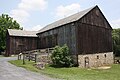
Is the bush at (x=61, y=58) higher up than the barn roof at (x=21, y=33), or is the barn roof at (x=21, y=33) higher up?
the barn roof at (x=21, y=33)

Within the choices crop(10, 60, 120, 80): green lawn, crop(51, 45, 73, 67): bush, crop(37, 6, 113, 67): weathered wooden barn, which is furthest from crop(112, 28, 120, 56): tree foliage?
crop(10, 60, 120, 80): green lawn

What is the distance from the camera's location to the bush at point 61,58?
27.5m

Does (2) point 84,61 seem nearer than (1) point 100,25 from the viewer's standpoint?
Yes

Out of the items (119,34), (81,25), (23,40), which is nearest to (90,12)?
(81,25)

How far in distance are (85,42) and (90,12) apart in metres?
5.34

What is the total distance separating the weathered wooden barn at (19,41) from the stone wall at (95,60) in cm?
1772

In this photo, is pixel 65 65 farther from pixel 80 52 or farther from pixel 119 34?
pixel 119 34

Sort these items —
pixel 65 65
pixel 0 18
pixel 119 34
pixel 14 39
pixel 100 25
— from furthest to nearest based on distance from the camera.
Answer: pixel 0 18, pixel 119 34, pixel 14 39, pixel 100 25, pixel 65 65

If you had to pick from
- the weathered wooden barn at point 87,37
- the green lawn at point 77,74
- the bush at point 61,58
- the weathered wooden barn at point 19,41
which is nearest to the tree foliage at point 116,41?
the weathered wooden barn at point 87,37

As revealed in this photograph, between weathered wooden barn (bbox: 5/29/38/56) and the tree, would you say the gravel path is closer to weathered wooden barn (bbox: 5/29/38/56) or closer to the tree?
weathered wooden barn (bbox: 5/29/38/56)

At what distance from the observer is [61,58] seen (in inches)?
1092

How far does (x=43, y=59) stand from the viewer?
31375mm

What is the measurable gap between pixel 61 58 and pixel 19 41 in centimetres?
1938

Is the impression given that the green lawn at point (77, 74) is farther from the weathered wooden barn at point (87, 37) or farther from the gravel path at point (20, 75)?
the weathered wooden barn at point (87, 37)
